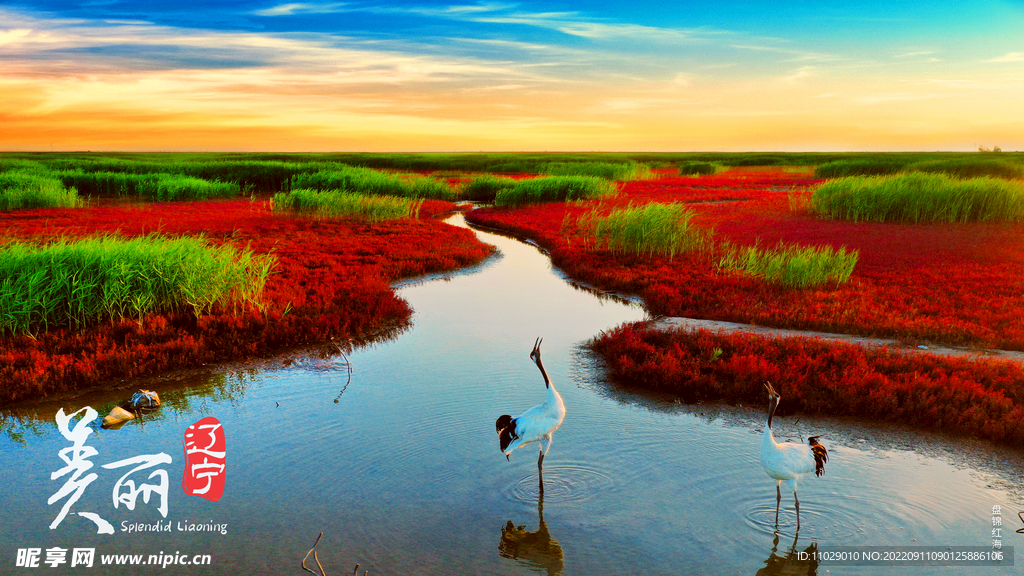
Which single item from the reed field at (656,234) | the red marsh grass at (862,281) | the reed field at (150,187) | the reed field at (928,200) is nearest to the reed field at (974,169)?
the reed field at (928,200)

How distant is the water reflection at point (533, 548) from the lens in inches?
197

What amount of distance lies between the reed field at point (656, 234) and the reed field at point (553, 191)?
17059 mm

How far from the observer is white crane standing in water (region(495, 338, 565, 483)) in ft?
19.3

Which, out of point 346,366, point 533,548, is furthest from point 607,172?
point 533,548

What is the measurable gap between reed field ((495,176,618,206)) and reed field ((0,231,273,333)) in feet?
85.1

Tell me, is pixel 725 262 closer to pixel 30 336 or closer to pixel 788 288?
pixel 788 288

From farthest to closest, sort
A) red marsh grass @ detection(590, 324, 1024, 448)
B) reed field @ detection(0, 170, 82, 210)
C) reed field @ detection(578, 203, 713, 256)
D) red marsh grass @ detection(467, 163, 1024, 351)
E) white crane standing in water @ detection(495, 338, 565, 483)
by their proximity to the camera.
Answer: reed field @ detection(0, 170, 82, 210) < reed field @ detection(578, 203, 713, 256) < red marsh grass @ detection(467, 163, 1024, 351) < red marsh grass @ detection(590, 324, 1024, 448) < white crane standing in water @ detection(495, 338, 565, 483)

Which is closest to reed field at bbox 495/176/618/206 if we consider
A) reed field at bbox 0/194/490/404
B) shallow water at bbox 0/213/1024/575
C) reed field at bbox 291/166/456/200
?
reed field at bbox 291/166/456/200

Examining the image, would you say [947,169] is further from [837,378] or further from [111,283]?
[111,283]

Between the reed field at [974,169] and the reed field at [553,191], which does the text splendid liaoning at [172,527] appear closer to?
the reed field at [553,191]

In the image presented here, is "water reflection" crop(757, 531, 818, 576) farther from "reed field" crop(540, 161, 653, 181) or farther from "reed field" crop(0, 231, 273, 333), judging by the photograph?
"reed field" crop(540, 161, 653, 181)

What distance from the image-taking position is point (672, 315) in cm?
1295

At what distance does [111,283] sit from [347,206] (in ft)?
60.4

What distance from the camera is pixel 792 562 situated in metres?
5.05
